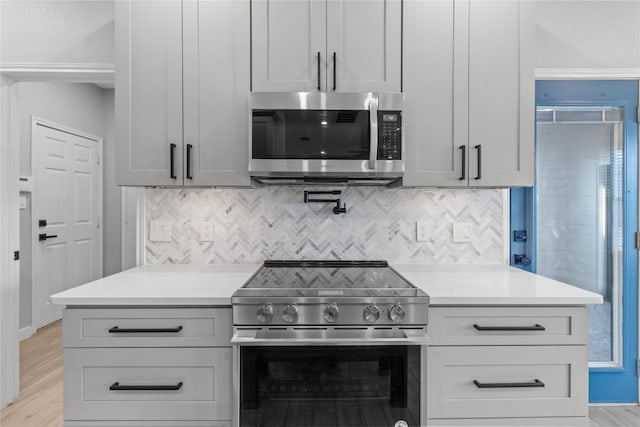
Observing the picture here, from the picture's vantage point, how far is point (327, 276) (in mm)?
1977

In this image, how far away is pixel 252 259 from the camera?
2.31 m

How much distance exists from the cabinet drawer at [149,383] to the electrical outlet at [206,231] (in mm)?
815

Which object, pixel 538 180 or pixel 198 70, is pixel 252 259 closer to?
pixel 198 70

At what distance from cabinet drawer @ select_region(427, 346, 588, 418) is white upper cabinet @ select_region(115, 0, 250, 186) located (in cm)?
123

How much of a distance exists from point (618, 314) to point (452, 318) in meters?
1.51

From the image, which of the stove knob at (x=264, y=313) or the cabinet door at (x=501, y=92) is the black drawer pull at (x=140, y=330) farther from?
the cabinet door at (x=501, y=92)

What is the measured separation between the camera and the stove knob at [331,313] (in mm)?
1565

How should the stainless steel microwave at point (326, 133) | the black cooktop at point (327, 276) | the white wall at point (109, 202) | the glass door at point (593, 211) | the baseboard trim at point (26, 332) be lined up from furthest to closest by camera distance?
the white wall at point (109, 202), the baseboard trim at point (26, 332), the glass door at point (593, 211), the stainless steel microwave at point (326, 133), the black cooktop at point (327, 276)

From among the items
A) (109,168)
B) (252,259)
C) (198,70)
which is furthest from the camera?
(109,168)

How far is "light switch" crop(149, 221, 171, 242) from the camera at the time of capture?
230 centimetres

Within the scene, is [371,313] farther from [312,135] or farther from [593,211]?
[593,211]

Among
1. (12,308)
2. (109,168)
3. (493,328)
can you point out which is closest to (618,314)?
(493,328)

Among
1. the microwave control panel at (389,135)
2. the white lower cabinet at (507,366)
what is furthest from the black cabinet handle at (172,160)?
the white lower cabinet at (507,366)

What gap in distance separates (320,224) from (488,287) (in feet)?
3.16
